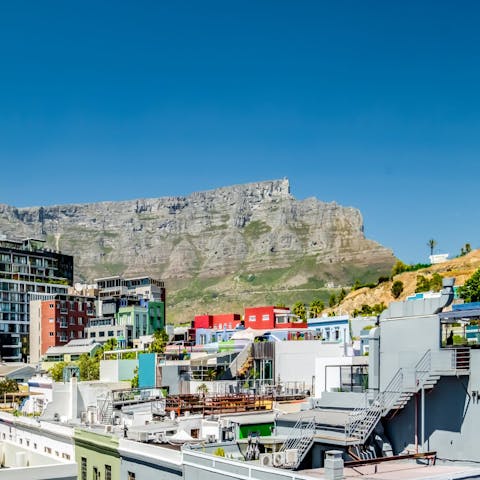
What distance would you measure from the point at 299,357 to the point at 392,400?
102ft

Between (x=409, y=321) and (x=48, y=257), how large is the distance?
534 ft

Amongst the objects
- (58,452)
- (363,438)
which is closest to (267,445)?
(363,438)

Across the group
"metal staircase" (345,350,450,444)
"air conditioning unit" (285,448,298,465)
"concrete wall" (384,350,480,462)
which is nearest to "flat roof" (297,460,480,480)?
"concrete wall" (384,350,480,462)

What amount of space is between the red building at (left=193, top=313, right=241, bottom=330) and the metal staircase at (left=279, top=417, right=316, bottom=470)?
7949 centimetres

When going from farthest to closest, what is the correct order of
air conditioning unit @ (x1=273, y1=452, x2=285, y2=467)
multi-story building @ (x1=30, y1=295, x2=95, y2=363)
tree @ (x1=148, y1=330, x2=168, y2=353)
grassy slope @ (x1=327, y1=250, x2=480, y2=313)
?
multi-story building @ (x1=30, y1=295, x2=95, y2=363), grassy slope @ (x1=327, y1=250, x2=480, y2=313), tree @ (x1=148, y1=330, x2=168, y2=353), air conditioning unit @ (x1=273, y1=452, x2=285, y2=467)

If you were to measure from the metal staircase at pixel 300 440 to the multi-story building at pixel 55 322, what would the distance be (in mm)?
130176

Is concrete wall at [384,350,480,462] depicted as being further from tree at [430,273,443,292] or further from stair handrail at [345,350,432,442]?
tree at [430,273,443,292]

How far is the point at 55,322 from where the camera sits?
15538cm

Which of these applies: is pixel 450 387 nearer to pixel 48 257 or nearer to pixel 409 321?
pixel 409 321

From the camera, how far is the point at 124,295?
175 meters

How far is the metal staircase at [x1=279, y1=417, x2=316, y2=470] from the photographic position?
26969 mm

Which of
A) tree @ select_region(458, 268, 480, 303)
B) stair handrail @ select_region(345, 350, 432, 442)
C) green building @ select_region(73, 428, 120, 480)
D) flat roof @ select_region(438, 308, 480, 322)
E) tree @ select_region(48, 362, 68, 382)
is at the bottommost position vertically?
tree @ select_region(48, 362, 68, 382)

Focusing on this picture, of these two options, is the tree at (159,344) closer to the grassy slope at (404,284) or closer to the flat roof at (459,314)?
the grassy slope at (404,284)

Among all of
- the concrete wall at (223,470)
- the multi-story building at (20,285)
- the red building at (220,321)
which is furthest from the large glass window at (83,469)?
the multi-story building at (20,285)
